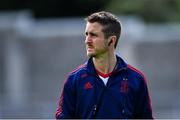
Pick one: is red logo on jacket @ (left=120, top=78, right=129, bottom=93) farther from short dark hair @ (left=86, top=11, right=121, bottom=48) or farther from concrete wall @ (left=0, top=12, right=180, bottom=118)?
concrete wall @ (left=0, top=12, right=180, bottom=118)

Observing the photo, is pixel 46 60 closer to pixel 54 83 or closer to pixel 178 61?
pixel 54 83

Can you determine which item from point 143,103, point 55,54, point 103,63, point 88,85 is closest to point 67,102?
point 88,85

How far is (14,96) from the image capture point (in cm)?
3384

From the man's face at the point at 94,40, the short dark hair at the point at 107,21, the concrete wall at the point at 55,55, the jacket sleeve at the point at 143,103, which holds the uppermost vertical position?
the short dark hair at the point at 107,21

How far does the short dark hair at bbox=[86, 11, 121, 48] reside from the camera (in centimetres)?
729

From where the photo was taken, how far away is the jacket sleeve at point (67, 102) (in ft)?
23.9

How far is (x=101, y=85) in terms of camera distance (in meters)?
7.34

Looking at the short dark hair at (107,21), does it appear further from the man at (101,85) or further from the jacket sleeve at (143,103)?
the jacket sleeve at (143,103)

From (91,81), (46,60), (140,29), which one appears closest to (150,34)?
(140,29)

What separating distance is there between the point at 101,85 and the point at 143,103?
0.34 metres

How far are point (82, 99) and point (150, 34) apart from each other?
28941 millimetres

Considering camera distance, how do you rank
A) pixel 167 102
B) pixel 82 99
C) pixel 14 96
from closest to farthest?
1. pixel 82 99
2. pixel 167 102
3. pixel 14 96

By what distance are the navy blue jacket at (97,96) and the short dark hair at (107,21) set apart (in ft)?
0.81

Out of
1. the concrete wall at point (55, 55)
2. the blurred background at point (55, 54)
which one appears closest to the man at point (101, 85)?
the blurred background at point (55, 54)
